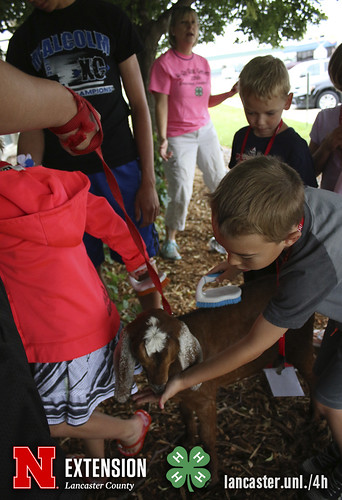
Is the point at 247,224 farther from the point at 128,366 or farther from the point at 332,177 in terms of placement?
the point at 332,177

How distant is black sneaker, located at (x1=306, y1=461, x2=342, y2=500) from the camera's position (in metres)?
2.02

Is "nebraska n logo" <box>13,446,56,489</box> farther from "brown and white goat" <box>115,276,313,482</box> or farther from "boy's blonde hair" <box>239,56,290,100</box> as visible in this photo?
"boy's blonde hair" <box>239,56,290,100</box>

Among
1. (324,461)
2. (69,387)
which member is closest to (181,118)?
(69,387)

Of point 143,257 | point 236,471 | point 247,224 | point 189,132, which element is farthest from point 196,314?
point 189,132

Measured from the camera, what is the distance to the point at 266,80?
245 centimetres

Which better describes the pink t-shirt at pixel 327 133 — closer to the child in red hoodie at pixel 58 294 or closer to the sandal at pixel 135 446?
the child in red hoodie at pixel 58 294

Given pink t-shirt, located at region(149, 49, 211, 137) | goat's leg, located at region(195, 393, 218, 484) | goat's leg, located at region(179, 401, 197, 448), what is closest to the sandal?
goat's leg, located at region(179, 401, 197, 448)

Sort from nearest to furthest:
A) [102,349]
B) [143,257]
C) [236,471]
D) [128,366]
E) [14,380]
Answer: [14,380], [128,366], [102,349], [143,257], [236,471]

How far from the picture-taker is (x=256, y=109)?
2.53 metres

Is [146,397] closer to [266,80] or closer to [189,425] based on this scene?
[189,425]

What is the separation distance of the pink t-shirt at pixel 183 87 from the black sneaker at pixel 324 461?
12.1 ft

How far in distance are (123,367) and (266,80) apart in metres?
1.95

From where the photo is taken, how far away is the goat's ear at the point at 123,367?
5.78 ft

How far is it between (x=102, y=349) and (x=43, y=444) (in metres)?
0.90
